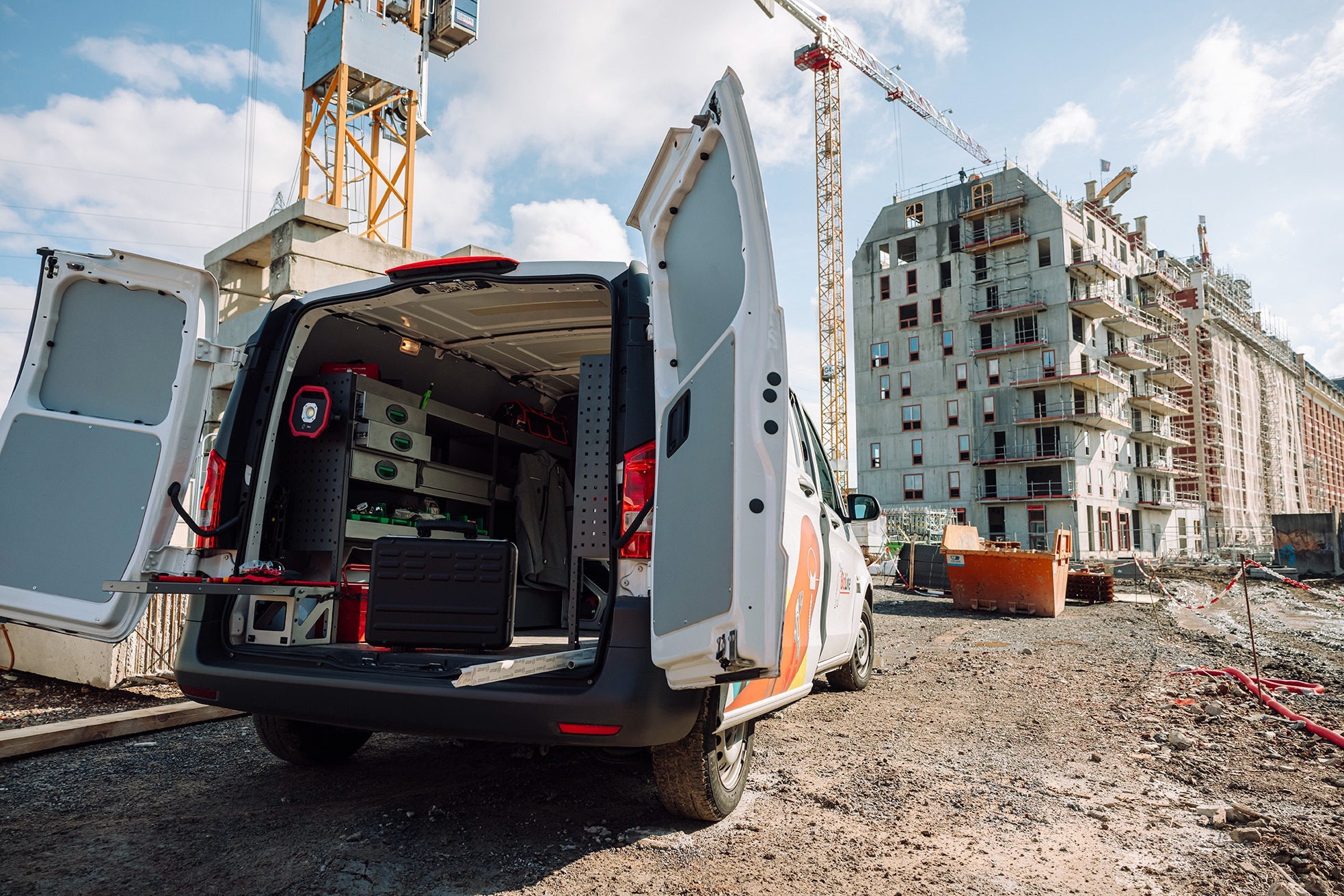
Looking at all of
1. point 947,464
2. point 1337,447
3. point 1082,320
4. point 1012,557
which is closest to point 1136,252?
point 1082,320

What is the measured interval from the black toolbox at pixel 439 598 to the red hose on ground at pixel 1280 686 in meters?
4.89

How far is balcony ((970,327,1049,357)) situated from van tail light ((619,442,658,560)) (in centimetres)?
4394

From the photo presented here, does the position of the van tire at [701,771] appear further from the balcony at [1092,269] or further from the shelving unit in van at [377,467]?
the balcony at [1092,269]

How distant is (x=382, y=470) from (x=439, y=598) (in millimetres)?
1695

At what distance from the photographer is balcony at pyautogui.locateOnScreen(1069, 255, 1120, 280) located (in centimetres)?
4188

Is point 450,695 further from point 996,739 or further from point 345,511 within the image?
point 996,739

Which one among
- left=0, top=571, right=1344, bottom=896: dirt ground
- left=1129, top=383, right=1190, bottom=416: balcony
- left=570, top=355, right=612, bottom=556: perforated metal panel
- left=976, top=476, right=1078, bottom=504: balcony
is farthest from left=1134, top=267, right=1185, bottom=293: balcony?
left=570, top=355, right=612, bottom=556: perforated metal panel

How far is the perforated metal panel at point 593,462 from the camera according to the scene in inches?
131

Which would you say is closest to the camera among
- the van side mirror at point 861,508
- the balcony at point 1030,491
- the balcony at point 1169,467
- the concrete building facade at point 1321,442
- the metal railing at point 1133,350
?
the van side mirror at point 861,508

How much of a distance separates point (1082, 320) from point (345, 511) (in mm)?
46341

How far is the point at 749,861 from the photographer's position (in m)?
2.92

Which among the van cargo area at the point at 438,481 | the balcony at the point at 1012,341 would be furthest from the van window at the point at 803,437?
the balcony at the point at 1012,341

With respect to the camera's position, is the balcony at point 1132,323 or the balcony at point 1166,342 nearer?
the balcony at point 1132,323

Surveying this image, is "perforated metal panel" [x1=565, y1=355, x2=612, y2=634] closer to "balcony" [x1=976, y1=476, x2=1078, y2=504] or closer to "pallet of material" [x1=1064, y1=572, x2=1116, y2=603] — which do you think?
Answer: "pallet of material" [x1=1064, y1=572, x2=1116, y2=603]
